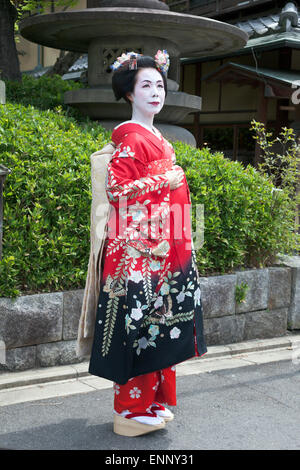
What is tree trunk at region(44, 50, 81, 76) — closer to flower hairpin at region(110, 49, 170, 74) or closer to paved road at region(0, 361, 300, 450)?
flower hairpin at region(110, 49, 170, 74)

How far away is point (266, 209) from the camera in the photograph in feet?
19.6

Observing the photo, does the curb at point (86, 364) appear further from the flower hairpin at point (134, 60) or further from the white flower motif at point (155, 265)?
the flower hairpin at point (134, 60)

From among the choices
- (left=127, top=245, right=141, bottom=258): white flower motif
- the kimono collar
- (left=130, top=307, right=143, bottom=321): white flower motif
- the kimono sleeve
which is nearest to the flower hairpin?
the kimono collar

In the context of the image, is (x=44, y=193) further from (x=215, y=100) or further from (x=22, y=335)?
(x=215, y=100)

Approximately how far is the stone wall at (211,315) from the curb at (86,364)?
7 cm

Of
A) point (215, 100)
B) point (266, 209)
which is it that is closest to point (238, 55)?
point (215, 100)

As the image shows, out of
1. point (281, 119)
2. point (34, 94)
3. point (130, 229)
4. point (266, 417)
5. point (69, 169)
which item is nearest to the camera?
point (130, 229)

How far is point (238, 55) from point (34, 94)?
221 inches

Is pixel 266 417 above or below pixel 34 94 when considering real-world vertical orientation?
below

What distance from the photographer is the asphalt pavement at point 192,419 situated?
354 cm

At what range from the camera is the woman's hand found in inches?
143

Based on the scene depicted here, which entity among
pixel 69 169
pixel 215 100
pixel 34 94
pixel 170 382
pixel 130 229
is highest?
pixel 215 100

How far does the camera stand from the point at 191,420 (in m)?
3.93

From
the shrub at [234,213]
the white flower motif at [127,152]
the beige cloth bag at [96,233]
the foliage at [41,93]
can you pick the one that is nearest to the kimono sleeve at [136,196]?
the white flower motif at [127,152]
